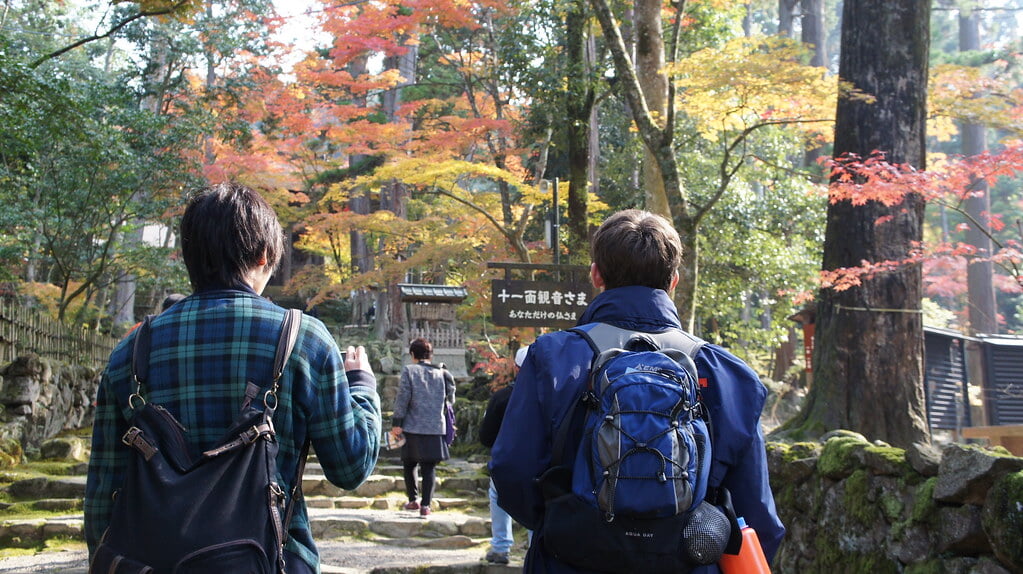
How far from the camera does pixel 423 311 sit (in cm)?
1426

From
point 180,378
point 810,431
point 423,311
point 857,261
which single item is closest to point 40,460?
point 423,311

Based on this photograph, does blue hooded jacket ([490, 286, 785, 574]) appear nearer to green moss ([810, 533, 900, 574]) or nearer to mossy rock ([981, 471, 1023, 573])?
mossy rock ([981, 471, 1023, 573])

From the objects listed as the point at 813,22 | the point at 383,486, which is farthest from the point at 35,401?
the point at 813,22

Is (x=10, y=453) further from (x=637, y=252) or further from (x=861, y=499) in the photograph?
(x=637, y=252)

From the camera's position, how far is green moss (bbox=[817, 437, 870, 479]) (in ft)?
16.0

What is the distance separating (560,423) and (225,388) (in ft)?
2.37

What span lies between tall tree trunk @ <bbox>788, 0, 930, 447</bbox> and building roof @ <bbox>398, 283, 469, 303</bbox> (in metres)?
7.13

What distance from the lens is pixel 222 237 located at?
2021 millimetres

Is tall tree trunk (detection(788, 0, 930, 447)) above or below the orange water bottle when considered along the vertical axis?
above

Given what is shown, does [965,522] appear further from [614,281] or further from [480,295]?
[480,295]

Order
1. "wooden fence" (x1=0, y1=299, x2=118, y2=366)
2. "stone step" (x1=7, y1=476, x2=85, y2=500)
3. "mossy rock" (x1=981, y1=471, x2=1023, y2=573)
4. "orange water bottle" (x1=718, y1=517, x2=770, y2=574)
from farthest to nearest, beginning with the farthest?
1. "wooden fence" (x1=0, y1=299, x2=118, y2=366)
2. "stone step" (x1=7, y1=476, x2=85, y2=500)
3. "mossy rock" (x1=981, y1=471, x2=1023, y2=573)
4. "orange water bottle" (x1=718, y1=517, x2=770, y2=574)

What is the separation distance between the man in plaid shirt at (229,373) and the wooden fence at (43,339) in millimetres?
9977

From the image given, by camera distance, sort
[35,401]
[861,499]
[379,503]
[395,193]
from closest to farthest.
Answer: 1. [861,499]
2. [379,503]
3. [35,401]
4. [395,193]

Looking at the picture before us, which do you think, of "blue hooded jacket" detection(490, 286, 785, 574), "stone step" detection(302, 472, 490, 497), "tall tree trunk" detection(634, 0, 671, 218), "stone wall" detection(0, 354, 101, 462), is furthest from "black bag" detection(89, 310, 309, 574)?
"stone wall" detection(0, 354, 101, 462)
